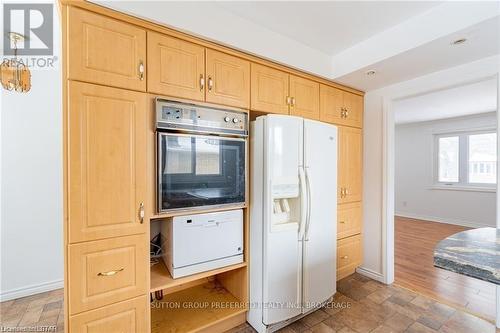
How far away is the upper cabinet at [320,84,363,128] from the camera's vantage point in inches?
97.9

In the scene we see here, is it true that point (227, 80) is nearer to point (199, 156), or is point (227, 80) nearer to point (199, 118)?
point (199, 118)

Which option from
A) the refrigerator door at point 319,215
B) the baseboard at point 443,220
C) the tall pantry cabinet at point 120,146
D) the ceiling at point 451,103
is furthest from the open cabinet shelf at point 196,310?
the baseboard at point 443,220

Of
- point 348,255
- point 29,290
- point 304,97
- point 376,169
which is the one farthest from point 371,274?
point 29,290

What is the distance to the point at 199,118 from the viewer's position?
1.65 meters

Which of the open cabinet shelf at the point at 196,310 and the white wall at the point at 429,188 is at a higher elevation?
the white wall at the point at 429,188

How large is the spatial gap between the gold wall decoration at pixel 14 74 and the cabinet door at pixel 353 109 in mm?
3116

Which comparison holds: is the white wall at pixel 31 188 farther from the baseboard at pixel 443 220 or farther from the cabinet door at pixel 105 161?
the baseboard at pixel 443 220

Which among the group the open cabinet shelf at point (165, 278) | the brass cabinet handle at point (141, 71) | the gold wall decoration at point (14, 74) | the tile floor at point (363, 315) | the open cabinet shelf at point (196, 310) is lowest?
the tile floor at point (363, 315)

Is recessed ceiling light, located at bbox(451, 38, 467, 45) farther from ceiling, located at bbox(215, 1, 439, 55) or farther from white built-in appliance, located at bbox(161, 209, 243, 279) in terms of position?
white built-in appliance, located at bbox(161, 209, 243, 279)

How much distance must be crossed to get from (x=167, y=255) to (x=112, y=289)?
40cm

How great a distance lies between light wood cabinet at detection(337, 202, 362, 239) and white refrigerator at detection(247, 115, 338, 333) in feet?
1.87

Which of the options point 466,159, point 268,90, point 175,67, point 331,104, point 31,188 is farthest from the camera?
point 466,159

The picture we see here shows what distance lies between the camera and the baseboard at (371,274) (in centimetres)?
270

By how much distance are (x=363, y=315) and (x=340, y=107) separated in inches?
81.9
